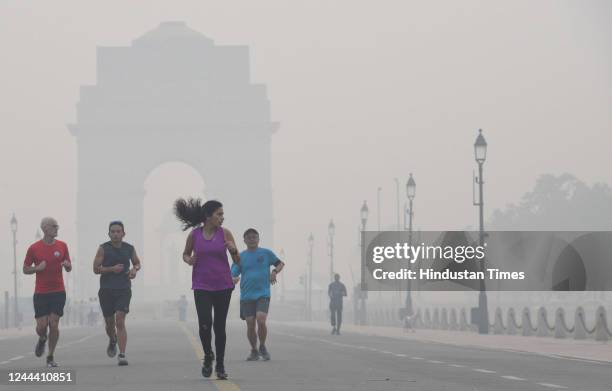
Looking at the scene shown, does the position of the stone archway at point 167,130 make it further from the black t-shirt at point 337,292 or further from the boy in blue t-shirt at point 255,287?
the boy in blue t-shirt at point 255,287

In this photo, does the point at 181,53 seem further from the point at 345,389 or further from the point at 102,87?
the point at 345,389

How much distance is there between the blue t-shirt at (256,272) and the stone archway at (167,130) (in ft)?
309

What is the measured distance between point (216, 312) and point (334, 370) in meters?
3.50

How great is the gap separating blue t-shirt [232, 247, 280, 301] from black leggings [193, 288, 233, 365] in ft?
18.0

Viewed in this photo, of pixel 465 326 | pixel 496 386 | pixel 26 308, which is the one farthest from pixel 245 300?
pixel 26 308

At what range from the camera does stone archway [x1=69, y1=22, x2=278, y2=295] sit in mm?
117625

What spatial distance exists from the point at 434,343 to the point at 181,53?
8585 cm

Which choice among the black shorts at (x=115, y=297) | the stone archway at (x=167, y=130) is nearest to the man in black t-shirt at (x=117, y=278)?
the black shorts at (x=115, y=297)

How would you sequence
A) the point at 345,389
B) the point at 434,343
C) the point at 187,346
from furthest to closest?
the point at 434,343 < the point at 187,346 < the point at 345,389

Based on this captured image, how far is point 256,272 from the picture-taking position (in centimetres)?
2319

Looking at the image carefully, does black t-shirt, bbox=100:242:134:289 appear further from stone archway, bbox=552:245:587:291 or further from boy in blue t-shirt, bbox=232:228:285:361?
stone archway, bbox=552:245:587:291

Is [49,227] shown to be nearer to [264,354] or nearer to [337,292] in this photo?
[264,354]

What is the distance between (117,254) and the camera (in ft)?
71.1
